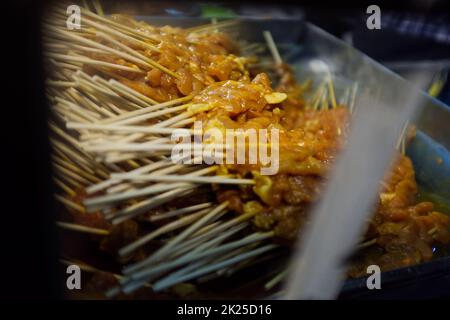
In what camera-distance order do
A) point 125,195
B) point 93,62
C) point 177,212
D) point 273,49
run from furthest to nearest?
point 273,49, point 93,62, point 177,212, point 125,195

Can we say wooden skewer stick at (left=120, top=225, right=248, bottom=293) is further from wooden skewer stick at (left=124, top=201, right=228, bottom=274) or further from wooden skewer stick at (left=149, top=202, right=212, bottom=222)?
wooden skewer stick at (left=149, top=202, right=212, bottom=222)

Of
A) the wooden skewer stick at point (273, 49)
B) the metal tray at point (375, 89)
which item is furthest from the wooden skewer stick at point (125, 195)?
the wooden skewer stick at point (273, 49)

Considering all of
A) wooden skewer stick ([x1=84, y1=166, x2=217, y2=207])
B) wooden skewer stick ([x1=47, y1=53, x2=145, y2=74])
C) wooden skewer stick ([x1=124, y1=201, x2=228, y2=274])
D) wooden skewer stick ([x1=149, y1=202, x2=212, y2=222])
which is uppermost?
wooden skewer stick ([x1=47, y1=53, x2=145, y2=74])

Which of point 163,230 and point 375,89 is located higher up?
point 375,89

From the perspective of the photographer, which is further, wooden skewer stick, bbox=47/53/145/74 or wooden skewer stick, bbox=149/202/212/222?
wooden skewer stick, bbox=47/53/145/74

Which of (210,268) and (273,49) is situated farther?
(273,49)

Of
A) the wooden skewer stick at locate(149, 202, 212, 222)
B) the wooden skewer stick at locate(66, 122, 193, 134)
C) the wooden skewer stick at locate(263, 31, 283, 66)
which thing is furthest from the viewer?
the wooden skewer stick at locate(263, 31, 283, 66)

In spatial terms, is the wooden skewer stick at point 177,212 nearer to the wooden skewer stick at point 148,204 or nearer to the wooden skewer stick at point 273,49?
the wooden skewer stick at point 148,204

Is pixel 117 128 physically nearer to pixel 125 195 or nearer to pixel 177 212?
pixel 125 195

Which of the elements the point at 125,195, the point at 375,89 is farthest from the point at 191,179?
the point at 375,89

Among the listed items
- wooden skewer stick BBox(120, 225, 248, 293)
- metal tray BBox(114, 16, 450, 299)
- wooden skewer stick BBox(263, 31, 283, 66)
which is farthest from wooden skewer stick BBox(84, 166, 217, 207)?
wooden skewer stick BBox(263, 31, 283, 66)
